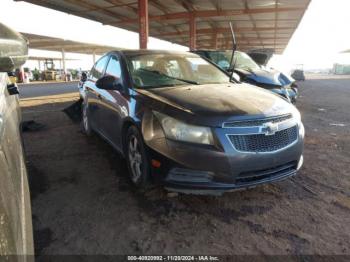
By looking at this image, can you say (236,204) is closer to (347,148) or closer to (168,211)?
(168,211)

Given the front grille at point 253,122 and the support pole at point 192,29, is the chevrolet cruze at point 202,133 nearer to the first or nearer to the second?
the front grille at point 253,122

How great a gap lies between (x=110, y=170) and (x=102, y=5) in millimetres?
11927

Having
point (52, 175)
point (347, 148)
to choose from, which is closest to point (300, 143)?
point (347, 148)

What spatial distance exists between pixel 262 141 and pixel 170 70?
1798mm

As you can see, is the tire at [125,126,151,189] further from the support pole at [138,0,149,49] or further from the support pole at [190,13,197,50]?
the support pole at [190,13,197,50]

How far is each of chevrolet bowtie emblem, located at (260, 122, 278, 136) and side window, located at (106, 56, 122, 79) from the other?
1.93 meters

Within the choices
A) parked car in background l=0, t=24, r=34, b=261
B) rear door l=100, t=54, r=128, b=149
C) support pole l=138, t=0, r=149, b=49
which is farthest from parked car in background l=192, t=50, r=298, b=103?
parked car in background l=0, t=24, r=34, b=261

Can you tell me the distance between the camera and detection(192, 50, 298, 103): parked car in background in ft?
23.2

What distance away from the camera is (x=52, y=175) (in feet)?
12.8

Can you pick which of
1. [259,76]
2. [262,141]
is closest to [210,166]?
[262,141]

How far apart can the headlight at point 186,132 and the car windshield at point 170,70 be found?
0.93 meters

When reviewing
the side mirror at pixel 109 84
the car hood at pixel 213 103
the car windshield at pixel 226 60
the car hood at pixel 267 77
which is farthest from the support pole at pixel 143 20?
the car hood at pixel 213 103

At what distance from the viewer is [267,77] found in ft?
23.9

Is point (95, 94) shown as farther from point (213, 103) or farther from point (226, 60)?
point (226, 60)
